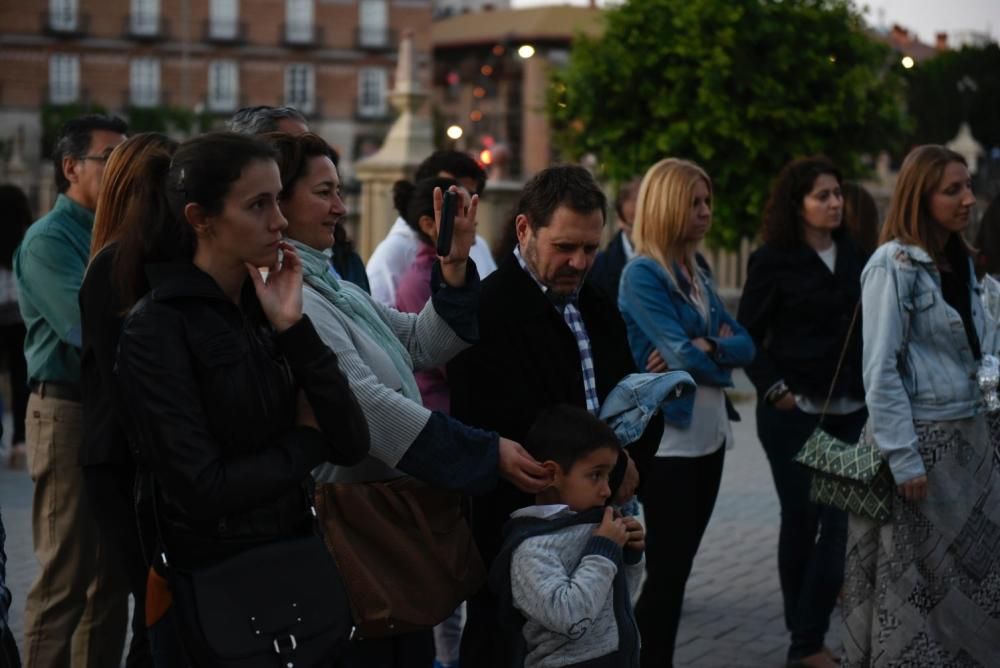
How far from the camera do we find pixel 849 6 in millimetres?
18547

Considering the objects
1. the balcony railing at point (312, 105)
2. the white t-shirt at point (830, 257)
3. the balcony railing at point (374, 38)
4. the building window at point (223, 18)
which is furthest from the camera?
the balcony railing at point (374, 38)

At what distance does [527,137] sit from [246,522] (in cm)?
7602

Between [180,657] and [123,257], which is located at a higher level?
[123,257]

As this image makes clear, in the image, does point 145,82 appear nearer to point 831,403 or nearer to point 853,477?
point 831,403

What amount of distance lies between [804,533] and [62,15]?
7124 centimetres

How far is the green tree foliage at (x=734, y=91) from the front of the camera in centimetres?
1850

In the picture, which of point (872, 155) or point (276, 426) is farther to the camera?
point (872, 155)

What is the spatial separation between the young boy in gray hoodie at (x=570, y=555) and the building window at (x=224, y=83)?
7243cm

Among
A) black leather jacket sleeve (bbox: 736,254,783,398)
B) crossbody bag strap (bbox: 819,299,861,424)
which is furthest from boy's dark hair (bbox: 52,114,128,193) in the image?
crossbody bag strap (bbox: 819,299,861,424)

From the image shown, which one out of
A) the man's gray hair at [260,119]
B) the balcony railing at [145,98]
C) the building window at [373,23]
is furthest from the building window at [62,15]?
the man's gray hair at [260,119]

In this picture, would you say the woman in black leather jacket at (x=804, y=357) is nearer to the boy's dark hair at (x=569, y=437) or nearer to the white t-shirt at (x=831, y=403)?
the white t-shirt at (x=831, y=403)

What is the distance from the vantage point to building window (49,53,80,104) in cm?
7206

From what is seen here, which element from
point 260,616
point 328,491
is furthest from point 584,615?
point 260,616

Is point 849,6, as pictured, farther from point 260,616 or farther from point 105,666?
point 260,616
